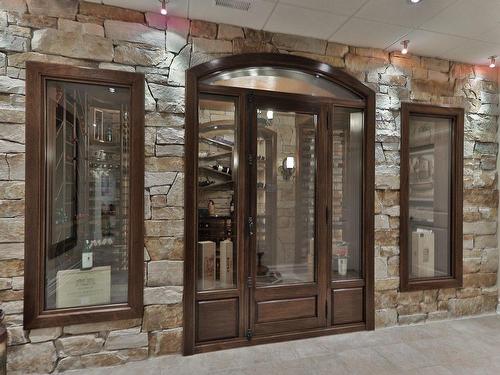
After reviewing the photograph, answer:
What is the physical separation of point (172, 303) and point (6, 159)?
1676 millimetres

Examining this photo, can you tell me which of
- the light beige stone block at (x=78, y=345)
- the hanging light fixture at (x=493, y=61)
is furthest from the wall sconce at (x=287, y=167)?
the hanging light fixture at (x=493, y=61)

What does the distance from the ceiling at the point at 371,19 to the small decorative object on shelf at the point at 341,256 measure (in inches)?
81.4

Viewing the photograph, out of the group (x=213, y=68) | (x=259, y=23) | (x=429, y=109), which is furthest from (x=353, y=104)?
(x=213, y=68)

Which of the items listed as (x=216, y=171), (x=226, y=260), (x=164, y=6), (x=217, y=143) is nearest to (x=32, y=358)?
(x=226, y=260)

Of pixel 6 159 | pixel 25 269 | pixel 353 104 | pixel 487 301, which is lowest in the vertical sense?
pixel 487 301

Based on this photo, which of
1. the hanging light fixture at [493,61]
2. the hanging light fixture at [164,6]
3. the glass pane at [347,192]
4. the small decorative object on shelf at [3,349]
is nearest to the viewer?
the small decorative object on shelf at [3,349]

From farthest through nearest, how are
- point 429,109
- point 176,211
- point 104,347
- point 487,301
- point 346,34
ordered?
1. point 487,301
2. point 429,109
3. point 346,34
4. point 176,211
5. point 104,347

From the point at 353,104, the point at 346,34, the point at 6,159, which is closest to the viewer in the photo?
the point at 6,159

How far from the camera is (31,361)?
2.24m

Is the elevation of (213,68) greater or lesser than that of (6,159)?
greater

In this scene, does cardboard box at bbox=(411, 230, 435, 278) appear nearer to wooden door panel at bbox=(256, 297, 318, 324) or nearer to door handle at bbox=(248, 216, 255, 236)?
wooden door panel at bbox=(256, 297, 318, 324)

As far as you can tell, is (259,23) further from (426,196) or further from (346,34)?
(426,196)

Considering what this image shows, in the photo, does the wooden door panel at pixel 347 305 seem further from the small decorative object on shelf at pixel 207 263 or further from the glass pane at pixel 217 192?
the small decorative object on shelf at pixel 207 263

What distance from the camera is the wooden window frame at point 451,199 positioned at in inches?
124
